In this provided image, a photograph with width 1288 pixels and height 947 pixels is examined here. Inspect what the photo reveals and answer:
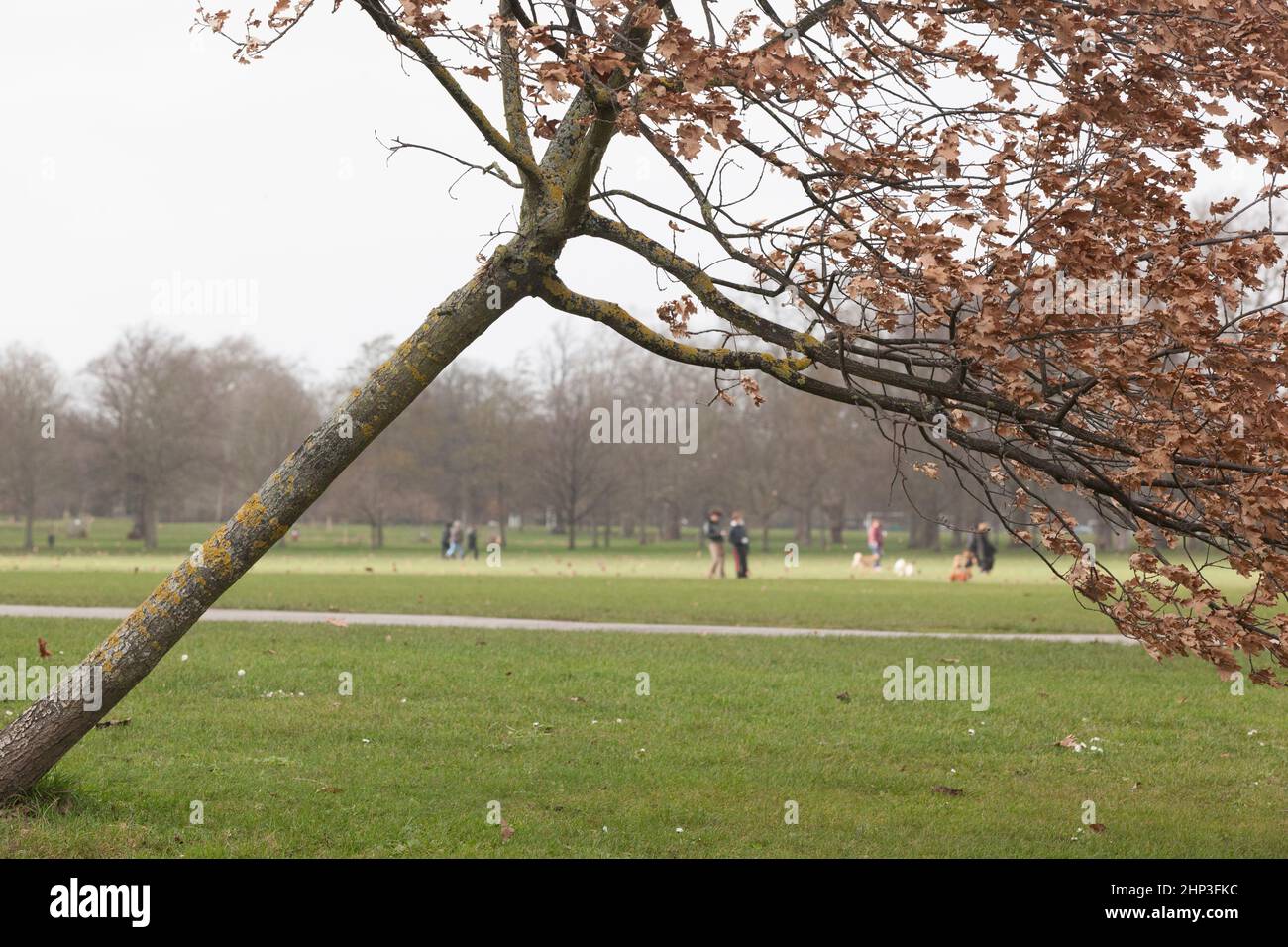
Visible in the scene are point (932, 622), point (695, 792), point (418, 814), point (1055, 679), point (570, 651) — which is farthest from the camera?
point (932, 622)

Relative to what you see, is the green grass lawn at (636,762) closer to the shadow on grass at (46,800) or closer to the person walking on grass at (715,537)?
the shadow on grass at (46,800)

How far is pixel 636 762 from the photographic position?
888cm

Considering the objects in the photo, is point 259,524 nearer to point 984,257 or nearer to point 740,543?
point 984,257

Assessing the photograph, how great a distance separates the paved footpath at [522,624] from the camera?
17.2 meters

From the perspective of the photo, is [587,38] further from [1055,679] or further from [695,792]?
[1055,679]

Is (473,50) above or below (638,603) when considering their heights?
above

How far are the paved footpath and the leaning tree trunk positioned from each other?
10149 millimetres

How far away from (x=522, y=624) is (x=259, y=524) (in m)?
11.7

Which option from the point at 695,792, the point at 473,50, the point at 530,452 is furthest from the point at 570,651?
the point at 530,452

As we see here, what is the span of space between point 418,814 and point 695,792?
1.81 meters

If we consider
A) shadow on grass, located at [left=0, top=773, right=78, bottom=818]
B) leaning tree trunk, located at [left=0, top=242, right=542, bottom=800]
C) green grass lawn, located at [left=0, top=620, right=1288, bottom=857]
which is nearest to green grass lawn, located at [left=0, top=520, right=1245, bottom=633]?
green grass lawn, located at [left=0, top=620, right=1288, bottom=857]

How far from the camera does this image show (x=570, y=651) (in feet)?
47.0

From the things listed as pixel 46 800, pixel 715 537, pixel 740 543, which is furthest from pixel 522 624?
pixel 740 543

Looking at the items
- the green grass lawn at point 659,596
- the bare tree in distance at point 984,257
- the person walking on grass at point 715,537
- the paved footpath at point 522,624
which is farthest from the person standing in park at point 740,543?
the bare tree in distance at point 984,257
